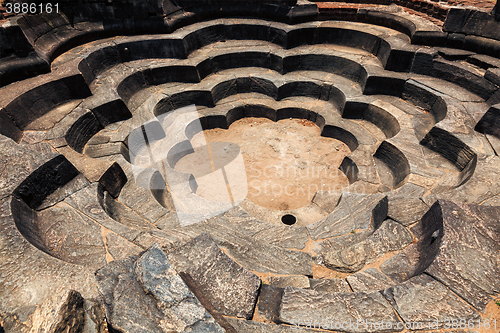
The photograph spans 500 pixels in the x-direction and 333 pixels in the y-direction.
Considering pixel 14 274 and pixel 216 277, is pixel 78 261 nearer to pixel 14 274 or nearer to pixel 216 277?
pixel 14 274

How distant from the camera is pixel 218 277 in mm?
2635

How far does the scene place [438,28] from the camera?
7.30 metres

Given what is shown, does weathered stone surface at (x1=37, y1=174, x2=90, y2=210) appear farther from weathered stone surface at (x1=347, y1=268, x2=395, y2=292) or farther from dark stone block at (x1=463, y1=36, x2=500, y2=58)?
dark stone block at (x1=463, y1=36, x2=500, y2=58)

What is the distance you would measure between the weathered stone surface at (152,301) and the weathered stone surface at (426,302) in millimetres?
1735

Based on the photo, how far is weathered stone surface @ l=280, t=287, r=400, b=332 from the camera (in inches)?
96.9

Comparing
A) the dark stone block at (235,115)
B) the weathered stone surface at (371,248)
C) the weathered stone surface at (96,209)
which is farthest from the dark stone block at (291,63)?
the weathered stone surface at (96,209)

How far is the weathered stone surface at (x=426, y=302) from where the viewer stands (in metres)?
2.45

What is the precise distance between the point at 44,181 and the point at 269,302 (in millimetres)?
3614

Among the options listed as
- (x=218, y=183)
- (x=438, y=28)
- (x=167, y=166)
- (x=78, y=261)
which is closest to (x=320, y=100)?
(x=438, y=28)

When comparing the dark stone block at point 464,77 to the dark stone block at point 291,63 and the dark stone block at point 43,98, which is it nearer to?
the dark stone block at point 291,63

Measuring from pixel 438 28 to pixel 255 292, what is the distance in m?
8.51

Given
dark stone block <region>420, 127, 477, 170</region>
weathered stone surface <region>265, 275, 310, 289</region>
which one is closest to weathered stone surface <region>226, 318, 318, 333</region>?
weathered stone surface <region>265, 275, 310, 289</region>

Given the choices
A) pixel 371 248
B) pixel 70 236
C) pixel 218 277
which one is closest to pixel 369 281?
pixel 371 248

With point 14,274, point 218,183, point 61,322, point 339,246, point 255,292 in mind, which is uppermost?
point 61,322
